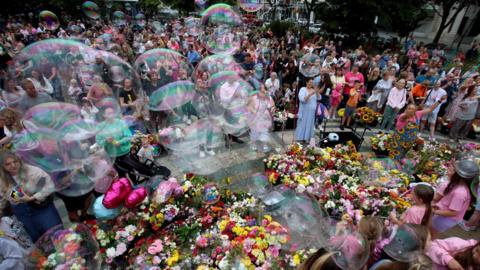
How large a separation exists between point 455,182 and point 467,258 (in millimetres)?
1230

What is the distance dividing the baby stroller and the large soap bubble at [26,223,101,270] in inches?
65.8

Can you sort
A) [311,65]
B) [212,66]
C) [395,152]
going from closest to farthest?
1. [395,152]
2. [212,66]
3. [311,65]

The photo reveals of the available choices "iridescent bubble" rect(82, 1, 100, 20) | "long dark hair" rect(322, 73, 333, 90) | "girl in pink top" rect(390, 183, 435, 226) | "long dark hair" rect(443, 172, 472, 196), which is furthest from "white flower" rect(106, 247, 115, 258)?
"iridescent bubble" rect(82, 1, 100, 20)

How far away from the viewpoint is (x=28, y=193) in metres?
3.28

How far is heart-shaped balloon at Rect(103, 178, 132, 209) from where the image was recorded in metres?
3.64

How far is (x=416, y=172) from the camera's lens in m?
5.50

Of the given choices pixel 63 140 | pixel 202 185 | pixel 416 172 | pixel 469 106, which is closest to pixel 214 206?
pixel 202 185

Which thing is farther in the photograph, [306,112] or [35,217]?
[306,112]

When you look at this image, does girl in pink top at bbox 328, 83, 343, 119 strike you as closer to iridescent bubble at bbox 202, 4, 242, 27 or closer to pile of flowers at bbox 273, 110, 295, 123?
pile of flowers at bbox 273, 110, 295, 123

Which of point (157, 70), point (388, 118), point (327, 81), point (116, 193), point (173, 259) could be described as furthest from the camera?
point (388, 118)

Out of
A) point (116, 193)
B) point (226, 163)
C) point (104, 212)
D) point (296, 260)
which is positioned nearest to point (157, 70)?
point (226, 163)

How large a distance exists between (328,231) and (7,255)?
3352 mm

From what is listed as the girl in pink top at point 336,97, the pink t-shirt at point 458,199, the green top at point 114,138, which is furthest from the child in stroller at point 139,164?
the girl in pink top at point 336,97

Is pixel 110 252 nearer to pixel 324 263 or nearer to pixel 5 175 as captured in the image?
pixel 5 175
